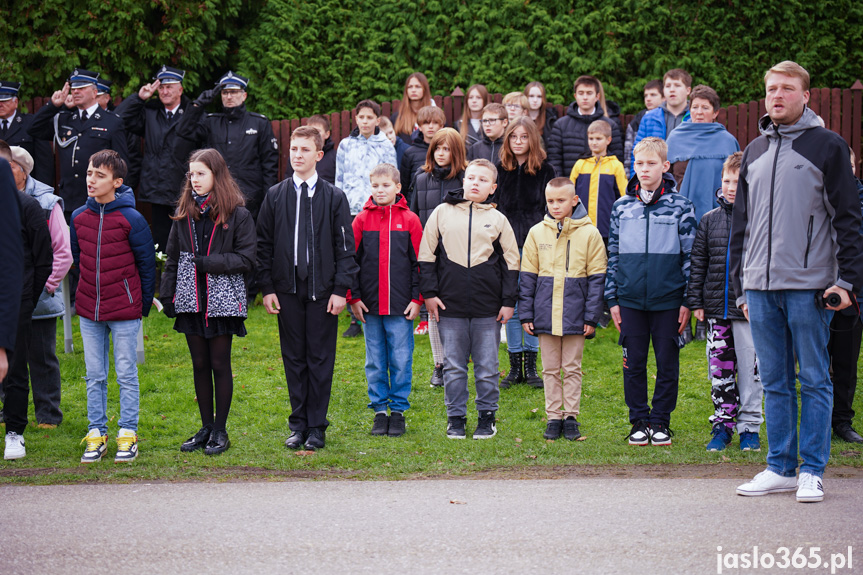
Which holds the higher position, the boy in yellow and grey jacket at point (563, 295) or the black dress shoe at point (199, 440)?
the boy in yellow and grey jacket at point (563, 295)

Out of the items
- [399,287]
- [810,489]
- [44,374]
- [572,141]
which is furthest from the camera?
[572,141]

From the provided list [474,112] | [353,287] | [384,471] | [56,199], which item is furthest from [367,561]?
[474,112]

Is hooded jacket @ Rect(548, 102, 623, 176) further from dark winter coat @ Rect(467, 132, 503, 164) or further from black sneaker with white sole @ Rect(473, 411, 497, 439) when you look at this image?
black sneaker with white sole @ Rect(473, 411, 497, 439)

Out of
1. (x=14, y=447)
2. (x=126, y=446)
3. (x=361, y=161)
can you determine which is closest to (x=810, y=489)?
(x=126, y=446)

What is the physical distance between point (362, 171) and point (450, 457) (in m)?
4.63

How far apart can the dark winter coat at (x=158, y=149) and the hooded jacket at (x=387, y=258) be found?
4831 mm

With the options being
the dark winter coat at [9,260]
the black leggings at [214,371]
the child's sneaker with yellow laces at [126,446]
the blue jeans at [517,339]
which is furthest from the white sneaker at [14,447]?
the blue jeans at [517,339]

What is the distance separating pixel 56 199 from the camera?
7.45 metres

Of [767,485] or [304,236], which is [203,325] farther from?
[767,485]

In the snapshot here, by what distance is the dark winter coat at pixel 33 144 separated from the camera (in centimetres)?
1134

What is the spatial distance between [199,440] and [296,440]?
27.4 inches

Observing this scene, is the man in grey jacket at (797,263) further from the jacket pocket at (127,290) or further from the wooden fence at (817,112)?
the wooden fence at (817,112)

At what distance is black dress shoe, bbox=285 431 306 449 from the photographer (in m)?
6.78

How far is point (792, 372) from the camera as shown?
5555 mm
